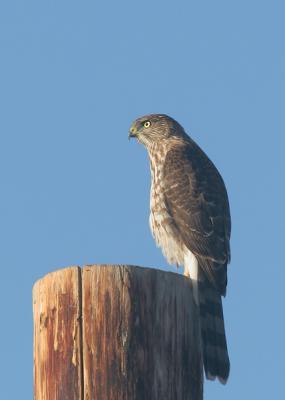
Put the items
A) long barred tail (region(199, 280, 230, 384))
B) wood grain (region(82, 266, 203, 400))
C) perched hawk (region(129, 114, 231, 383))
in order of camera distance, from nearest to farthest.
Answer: wood grain (region(82, 266, 203, 400)) < long barred tail (region(199, 280, 230, 384)) < perched hawk (region(129, 114, 231, 383))

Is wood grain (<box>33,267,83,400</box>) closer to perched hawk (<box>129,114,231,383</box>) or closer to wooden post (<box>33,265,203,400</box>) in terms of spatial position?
wooden post (<box>33,265,203,400</box>)

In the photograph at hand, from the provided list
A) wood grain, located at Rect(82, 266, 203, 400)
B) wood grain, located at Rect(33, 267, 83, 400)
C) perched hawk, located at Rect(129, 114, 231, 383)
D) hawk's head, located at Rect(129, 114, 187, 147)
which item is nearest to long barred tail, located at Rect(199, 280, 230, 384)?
perched hawk, located at Rect(129, 114, 231, 383)

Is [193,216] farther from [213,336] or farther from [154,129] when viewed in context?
[154,129]

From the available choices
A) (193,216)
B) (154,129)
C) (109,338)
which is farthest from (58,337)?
(154,129)

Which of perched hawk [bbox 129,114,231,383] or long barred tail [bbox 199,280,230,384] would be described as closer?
long barred tail [bbox 199,280,230,384]

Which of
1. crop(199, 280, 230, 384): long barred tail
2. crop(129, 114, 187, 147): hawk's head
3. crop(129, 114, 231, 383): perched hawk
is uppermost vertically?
crop(129, 114, 187, 147): hawk's head

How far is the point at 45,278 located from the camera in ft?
14.3

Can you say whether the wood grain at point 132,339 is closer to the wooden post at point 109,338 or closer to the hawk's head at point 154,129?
the wooden post at point 109,338

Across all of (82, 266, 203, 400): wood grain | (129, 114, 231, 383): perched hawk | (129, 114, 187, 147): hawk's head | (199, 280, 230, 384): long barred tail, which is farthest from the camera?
(129, 114, 187, 147): hawk's head

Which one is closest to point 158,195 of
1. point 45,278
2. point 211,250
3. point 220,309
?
point 211,250

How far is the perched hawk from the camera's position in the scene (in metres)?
7.59

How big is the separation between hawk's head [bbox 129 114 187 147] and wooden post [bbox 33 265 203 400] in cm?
559

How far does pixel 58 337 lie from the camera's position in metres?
4.18

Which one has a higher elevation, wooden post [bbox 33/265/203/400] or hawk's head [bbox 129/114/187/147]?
hawk's head [bbox 129/114/187/147]
